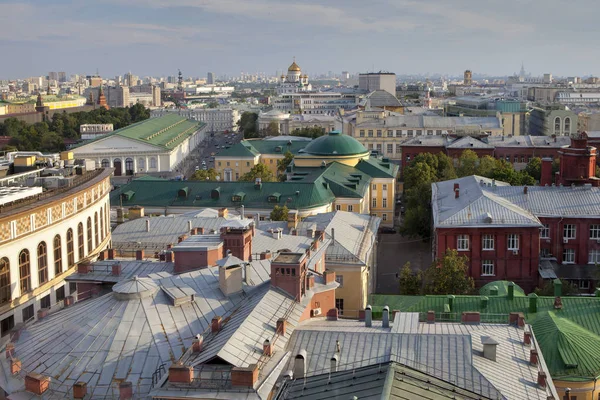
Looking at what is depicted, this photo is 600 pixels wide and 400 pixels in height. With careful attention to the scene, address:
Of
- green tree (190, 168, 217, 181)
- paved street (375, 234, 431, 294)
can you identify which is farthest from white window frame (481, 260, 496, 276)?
green tree (190, 168, 217, 181)

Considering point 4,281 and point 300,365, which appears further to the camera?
point 4,281

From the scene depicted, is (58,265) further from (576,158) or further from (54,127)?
(54,127)

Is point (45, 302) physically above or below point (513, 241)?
above

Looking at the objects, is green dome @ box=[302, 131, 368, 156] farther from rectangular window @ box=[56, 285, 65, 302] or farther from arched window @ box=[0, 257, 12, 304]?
arched window @ box=[0, 257, 12, 304]

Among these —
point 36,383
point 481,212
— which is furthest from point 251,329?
point 481,212

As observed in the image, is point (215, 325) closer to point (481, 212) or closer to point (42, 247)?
Answer: point (42, 247)

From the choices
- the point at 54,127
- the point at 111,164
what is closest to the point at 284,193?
the point at 111,164
